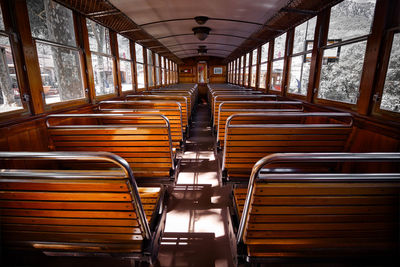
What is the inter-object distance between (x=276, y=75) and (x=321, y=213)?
5704 mm

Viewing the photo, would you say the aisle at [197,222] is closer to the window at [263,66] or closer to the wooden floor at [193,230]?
the wooden floor at [193,230]

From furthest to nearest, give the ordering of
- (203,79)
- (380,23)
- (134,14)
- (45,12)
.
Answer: (203,79) < (134,14) < (45,12) < (380,23)

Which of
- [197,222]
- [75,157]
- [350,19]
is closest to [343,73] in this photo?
[350,19]

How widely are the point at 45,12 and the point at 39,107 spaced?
1525 millimetres

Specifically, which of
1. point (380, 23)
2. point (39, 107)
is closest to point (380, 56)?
point (380, 23)

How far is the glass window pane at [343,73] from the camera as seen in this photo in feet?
8.99

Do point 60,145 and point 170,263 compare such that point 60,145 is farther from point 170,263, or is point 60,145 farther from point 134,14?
point 134,14

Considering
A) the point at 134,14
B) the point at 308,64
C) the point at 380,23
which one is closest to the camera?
the point at 380,23

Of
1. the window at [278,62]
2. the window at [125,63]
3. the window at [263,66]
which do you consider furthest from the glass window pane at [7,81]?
the window at [263,66]

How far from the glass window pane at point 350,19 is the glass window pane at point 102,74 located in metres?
4.48

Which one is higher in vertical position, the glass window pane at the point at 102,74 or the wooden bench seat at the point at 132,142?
the glass window pane at the point at 102,74

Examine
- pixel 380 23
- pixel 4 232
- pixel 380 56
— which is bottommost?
pixel 4 232

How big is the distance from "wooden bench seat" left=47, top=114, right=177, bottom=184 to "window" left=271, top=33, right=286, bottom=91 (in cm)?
470

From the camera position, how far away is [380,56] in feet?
7.58
